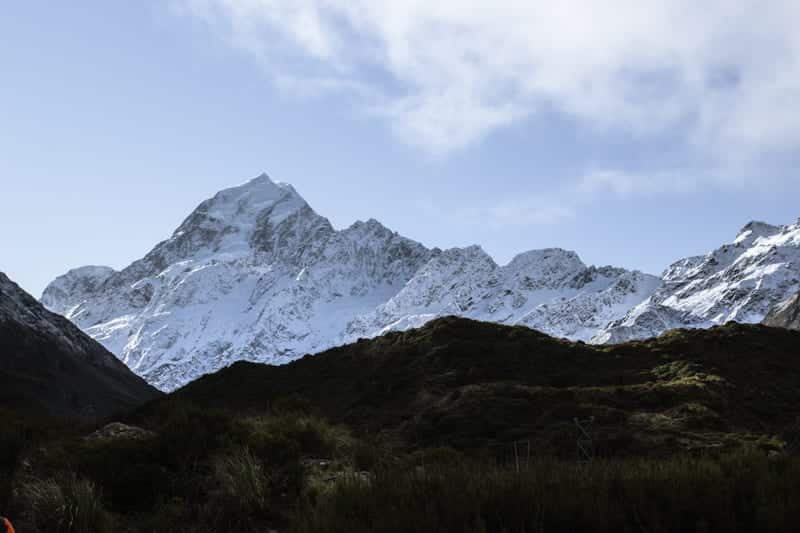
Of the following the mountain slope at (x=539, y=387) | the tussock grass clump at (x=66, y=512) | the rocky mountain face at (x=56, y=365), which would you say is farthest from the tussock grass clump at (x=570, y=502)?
the rocky mountain face at (x=56, y=365)

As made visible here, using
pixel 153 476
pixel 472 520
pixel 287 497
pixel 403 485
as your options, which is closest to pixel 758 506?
pixel 472 520

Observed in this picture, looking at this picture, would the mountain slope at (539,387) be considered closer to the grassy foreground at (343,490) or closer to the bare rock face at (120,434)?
the bare rock face at (120,434)

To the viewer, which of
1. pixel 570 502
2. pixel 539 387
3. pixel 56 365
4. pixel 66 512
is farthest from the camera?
pixel 56 365

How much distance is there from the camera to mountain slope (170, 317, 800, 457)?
21844mm

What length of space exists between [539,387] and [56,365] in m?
123

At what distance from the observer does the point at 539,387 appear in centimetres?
2736

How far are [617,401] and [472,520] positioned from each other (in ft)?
65.6

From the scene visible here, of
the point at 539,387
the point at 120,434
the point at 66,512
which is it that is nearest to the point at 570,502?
the point at 66,512

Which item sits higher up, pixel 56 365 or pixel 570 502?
pixel 56 365

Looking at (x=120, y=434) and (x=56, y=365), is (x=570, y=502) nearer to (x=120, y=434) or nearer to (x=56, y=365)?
(x=120, y=434)

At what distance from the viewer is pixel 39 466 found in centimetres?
1039

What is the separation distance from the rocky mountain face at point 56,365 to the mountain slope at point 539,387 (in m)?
72.2

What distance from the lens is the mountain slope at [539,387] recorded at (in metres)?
21.8

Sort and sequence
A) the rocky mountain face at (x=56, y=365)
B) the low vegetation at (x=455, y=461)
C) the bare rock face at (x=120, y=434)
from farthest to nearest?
the rocky mountain face at (x=56, y=365) → the bare rock face at (x=120, y=434) → the low vegetation at (x=455, y=461)
